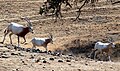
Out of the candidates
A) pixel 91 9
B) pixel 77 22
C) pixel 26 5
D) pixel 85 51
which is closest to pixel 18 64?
pixel 85 51

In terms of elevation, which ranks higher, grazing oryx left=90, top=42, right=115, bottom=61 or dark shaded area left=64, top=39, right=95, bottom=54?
grazing oryx left=90, top=42, right=115, bottom=61

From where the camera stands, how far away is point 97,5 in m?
42.8

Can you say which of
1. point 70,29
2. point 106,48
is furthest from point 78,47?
point 70,29

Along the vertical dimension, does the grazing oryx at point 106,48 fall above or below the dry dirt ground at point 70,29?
above

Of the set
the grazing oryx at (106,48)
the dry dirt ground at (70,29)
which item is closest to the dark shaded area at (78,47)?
the dry dirt ground at (70,29)

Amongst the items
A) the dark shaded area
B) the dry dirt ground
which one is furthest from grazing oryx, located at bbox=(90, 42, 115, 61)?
the dark shaded area

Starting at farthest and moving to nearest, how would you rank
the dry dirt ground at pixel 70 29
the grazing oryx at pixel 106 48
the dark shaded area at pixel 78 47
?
1. the dark shaded area at pixel 78 47
2. the grazing oryx at pixel 106 48
3. the dry dirt ground at pixel 70 29

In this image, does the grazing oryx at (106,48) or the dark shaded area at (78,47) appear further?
the dark shaded area at (78,47)

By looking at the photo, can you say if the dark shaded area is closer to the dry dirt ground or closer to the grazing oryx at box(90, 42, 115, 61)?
the dry dirt ground

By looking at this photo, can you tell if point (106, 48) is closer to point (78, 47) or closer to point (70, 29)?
point (78, 47)

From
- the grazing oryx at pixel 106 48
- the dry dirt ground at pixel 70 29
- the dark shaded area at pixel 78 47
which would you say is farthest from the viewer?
the dark shaded area at pixel 78 47

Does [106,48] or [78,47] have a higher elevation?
[106,48]

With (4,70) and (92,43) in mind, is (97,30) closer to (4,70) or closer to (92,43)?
(92,43)

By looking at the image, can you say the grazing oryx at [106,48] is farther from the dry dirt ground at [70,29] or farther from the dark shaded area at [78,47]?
the dark shaded area at [78,47]
